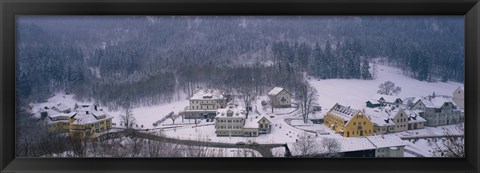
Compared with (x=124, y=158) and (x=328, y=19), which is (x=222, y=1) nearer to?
(x=328, y=19)

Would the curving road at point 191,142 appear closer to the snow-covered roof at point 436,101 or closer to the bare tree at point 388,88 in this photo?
the bare tree at point 388,88

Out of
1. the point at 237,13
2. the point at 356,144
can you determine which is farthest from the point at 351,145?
the point at 237,13

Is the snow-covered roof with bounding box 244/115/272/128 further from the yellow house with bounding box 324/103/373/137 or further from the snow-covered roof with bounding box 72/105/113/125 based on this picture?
the snow-covered roof with bounding box 72/105/113/125

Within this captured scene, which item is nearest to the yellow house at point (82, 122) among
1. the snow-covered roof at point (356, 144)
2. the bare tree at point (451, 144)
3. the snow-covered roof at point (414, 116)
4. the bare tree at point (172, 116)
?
Result: the bare tree at point (172, 116)

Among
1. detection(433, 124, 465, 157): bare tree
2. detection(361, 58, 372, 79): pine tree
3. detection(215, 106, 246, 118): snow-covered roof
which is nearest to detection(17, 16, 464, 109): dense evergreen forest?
detection(361, 58, 372, 79): pine tree

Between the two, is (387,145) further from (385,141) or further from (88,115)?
(88,115)

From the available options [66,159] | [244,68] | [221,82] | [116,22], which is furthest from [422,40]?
[66,159]
